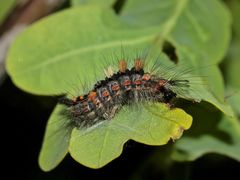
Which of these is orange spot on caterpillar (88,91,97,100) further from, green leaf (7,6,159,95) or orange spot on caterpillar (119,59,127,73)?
orange spot on caterpillar (119,59,127,73)

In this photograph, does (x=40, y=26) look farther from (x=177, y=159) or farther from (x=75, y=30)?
(x=177, y=159)

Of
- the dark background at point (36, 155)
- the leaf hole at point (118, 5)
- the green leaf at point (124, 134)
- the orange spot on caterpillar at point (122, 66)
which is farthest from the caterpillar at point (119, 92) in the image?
the dark background at point (36, 155)

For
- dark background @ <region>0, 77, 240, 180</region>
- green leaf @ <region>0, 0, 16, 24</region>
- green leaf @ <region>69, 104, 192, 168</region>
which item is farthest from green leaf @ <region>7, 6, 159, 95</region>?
dark background @ <region>0, 77, 240, 180</region>

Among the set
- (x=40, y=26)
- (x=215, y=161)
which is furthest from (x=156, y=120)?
(x=215, y=161)

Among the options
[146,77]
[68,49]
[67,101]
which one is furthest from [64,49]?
[146,77]

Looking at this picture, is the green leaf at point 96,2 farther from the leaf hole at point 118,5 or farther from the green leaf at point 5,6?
the green leaf at point 5,6
